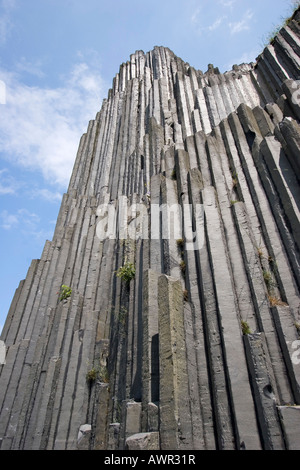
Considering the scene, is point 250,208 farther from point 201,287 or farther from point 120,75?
point 120,75

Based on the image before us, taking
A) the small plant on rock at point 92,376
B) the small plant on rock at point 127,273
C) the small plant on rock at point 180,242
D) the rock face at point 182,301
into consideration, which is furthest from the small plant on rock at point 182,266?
the small plant on rock at point 92,376

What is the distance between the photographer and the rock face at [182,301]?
4883 mm

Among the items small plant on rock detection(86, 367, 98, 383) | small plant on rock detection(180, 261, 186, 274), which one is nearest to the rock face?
small plant on rock detection(86, 367, 98, 383)

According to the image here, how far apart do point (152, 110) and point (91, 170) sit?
15.4 ft

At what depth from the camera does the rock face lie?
4.88 m

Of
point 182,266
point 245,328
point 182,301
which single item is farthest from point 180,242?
point 245,328

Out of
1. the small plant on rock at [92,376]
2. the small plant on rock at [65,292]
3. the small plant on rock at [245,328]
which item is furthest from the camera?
the small plant on rock at [65,292]

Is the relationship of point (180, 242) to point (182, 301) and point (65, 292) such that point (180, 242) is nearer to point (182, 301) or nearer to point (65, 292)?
point (182, 301)

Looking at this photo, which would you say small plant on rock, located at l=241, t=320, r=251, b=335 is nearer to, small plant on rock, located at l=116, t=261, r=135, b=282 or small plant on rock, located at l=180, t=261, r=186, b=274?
small plant on rock, located at l=180, t=261, r=186, b=274

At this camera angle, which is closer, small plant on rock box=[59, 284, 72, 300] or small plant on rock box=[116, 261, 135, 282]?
small plant on rock box=[116, 261, 135, 282]

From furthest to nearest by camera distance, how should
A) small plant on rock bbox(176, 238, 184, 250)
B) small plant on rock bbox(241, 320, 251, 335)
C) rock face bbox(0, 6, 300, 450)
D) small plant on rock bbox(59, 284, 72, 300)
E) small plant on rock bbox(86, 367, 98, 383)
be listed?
small plant on rock bbox(59, 284, 72, 300), small plant on rock bbox(86, 367, 98, 383), small plant on rock bbox(176, 238, 184, 250), small plant on rock bbox(241, 320, 251, 335), rock face bbox(0, 6, 300, 450)

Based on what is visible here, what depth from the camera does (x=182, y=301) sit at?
6020mm

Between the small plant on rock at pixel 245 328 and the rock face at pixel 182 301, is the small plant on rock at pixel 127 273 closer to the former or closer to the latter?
the rock face at pixel 182 301
